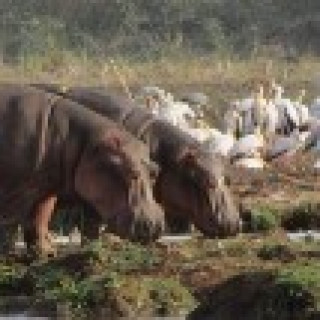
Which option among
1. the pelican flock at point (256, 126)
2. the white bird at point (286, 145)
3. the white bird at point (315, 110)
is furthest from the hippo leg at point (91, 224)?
the white bird at point (315, 110)

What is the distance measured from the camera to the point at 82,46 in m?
41.6

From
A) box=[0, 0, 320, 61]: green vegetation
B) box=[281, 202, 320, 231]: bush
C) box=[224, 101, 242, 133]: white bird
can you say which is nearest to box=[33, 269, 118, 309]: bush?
box=[281, 202, 320, 231]: bush

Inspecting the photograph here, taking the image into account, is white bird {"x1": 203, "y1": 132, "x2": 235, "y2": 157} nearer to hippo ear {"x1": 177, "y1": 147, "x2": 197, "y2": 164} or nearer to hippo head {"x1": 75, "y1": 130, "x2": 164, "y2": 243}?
hippo ear {"x1": 177, "y1": 147, "x2": 197, "y2": 164}

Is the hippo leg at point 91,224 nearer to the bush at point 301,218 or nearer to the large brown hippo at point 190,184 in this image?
the large brown hippo at point 190,184

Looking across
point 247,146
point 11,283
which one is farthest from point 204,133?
point 11,283

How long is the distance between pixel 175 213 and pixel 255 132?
41.9 feet

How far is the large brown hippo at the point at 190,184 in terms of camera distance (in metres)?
12.4

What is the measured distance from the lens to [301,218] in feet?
53.1

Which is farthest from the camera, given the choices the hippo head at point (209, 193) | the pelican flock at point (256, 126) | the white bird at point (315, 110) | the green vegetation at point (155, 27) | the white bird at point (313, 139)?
the green vegetation at point (155, 27)

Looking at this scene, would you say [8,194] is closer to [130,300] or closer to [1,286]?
[1,286]

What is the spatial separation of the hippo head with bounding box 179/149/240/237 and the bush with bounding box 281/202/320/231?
345cm

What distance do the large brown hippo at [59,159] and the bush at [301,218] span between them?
12.0 feet

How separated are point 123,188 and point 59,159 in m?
0.82

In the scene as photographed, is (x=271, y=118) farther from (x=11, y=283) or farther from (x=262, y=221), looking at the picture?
(x=11, y=283)
